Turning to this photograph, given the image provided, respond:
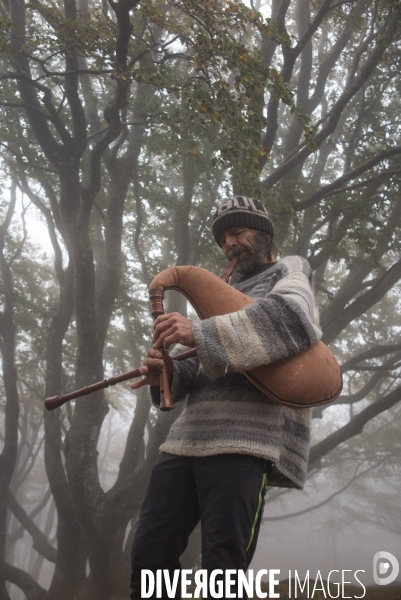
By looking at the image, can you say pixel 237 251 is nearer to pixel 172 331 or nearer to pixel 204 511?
pixel 172 331

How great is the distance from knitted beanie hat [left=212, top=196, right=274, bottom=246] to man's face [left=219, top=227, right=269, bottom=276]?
29 millimetres

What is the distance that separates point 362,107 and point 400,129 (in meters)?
1.55

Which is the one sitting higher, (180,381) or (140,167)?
(140,167)

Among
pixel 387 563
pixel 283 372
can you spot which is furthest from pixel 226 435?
pixel 387 563

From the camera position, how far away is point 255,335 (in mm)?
1591

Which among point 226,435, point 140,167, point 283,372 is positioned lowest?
point 226,435

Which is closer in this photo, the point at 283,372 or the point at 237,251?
the point at 283,372

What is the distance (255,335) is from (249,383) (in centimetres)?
35

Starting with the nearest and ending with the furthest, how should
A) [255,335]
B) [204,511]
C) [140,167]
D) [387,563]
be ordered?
[255,335], [204,511], [387,563], [140,167]

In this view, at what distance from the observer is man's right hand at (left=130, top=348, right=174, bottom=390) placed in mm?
1786

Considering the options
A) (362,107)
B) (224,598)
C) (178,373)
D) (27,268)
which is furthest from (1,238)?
(224,598)

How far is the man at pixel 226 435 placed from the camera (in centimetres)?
160

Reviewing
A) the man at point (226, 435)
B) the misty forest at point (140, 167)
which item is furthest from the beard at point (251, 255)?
the misty forest at point (140, 167)

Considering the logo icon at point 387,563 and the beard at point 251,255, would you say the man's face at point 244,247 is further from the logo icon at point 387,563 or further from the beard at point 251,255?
the logo icon at point 387,563
